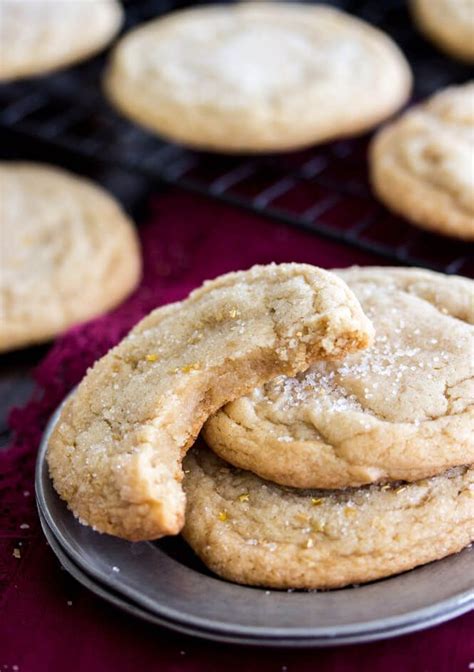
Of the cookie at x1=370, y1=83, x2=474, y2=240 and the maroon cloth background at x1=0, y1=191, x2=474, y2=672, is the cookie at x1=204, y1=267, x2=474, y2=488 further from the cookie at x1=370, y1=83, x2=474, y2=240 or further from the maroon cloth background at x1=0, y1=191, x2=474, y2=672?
the cookie at x1=370, y1=83, x2=474, y2=240

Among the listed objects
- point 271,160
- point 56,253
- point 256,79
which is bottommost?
point 56,253

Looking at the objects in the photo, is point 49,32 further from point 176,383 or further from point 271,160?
point 176,383

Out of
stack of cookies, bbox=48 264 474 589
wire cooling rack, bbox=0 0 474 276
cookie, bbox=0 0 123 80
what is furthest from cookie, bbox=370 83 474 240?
cookie, bbox=0 0 123 80

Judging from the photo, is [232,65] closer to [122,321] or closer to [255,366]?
[122,321]

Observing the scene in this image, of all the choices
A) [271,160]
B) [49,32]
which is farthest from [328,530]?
[49,32]

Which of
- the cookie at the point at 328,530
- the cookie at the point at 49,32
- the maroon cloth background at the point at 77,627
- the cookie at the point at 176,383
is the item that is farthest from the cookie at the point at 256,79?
the cookie at the point at 328,530

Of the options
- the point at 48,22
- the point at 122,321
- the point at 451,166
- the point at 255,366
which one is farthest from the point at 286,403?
the point at 48,22

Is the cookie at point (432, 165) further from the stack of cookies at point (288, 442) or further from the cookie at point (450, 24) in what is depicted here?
the stack of cookies at point (288, 442)
